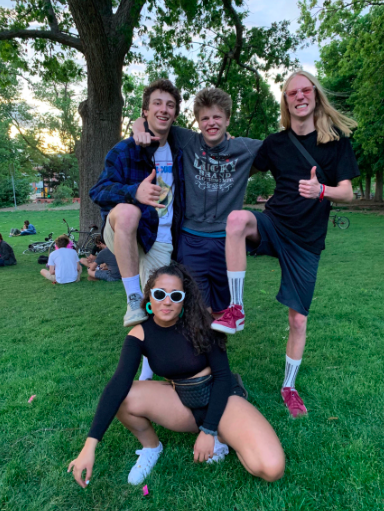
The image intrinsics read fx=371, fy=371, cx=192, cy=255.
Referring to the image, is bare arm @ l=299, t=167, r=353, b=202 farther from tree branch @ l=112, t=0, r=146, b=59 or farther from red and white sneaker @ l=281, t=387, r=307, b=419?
tree branch @ l=112, t=0, r=146, b=59

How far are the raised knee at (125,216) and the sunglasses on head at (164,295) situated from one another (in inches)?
24.8

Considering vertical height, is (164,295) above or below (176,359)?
above

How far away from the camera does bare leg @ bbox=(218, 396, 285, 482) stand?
90.3 inches

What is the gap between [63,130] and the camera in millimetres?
53531

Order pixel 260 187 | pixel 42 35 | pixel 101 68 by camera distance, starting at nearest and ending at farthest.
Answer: pixel 101 68, pixel 42 35, pixel 260 187

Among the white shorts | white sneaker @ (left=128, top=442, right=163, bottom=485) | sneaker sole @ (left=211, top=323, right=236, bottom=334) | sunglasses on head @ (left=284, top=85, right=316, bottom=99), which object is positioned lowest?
white sneaker @ (left=128, top=442, right=163, bottom=485)

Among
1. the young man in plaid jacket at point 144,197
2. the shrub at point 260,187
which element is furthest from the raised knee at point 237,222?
the shrub at point 260,187

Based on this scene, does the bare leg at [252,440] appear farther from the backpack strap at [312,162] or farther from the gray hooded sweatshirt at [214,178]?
the backpack strap at [312,162]

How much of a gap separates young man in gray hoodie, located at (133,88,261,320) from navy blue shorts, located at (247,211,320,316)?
1.29 feet

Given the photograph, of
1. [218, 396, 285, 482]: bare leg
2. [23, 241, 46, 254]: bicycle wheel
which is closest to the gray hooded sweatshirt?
[218, 396, 285, 482]: bare leg

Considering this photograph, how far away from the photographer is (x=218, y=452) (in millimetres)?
2695

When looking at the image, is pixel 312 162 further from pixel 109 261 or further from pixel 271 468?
pixel 109 261

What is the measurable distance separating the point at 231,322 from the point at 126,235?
1.06 metres

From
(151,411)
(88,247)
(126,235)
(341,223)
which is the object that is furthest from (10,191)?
(151,411)
